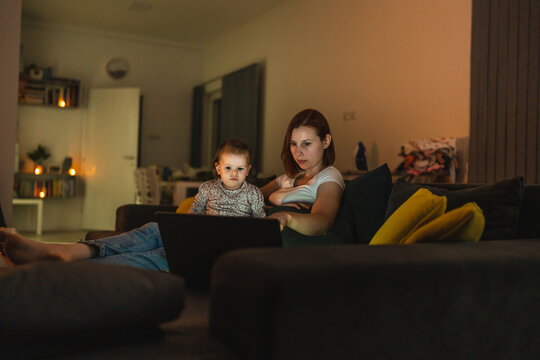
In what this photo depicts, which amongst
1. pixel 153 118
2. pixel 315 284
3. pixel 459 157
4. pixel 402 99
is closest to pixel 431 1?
pixel 402 99

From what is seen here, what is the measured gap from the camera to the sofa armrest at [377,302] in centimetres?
78

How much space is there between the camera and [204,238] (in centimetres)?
124

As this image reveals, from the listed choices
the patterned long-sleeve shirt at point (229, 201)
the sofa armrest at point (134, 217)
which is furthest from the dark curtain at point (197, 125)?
the patterned long-sleeve shirt at point (229, 201)

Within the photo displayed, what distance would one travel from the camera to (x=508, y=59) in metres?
3.83

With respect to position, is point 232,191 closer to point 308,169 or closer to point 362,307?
point 308,169

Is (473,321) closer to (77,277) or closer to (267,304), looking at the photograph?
(267,304)

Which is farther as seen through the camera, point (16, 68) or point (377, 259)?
point (16, 68)

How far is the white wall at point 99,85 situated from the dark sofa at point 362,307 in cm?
789

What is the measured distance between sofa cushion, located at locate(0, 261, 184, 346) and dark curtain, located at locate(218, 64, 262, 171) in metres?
6.53

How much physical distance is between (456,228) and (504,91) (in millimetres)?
3080

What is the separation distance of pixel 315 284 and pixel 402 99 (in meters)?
4.46

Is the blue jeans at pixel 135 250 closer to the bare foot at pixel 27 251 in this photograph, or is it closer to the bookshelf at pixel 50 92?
the bare foot at pixel 27 251

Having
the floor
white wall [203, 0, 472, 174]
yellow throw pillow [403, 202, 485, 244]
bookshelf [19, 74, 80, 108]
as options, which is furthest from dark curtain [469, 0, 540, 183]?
bookshelf [19, 74, 80, 108]

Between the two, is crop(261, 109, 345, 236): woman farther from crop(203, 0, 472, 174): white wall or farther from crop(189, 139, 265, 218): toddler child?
crop(203, 0, 472, 174): white wall
